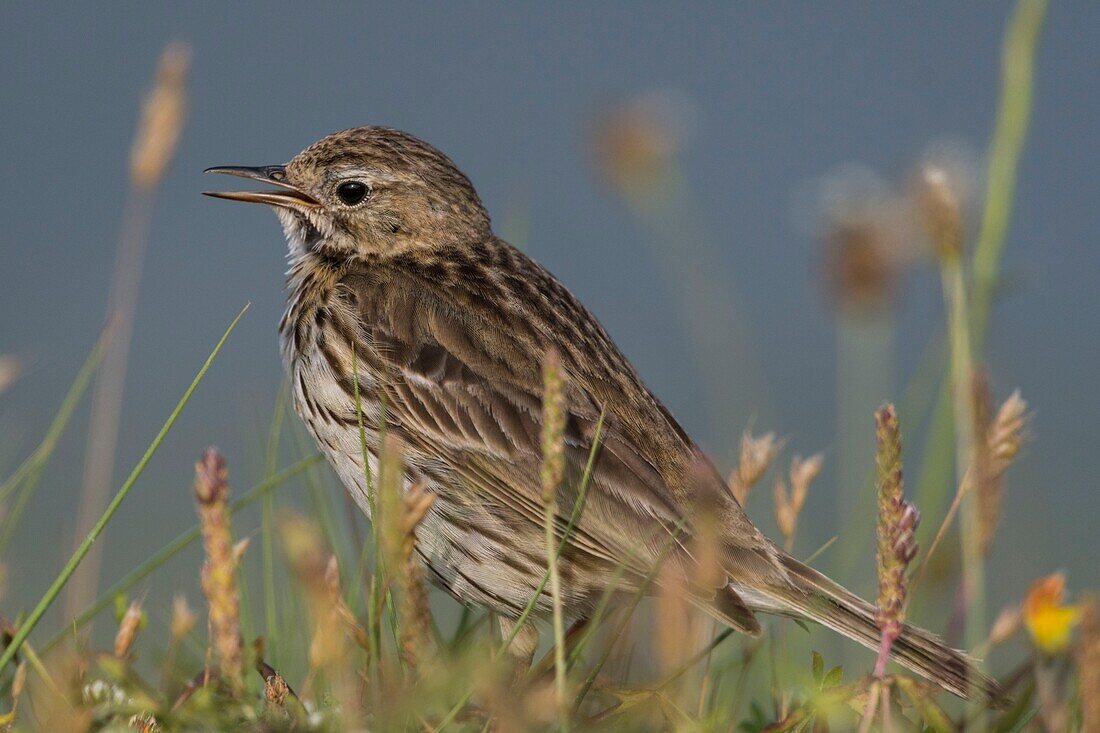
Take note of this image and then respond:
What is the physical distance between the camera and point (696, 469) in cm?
486

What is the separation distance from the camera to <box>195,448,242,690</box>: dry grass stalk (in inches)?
74.6

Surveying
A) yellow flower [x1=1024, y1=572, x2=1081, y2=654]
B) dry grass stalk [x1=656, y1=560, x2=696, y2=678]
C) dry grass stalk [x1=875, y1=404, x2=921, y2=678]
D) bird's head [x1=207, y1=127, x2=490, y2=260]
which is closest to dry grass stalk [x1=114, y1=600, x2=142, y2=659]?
dry grass stalk [x1=656, y1=560, x2=696, y2=678]

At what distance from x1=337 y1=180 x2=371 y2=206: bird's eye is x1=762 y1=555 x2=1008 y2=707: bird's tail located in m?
2.54

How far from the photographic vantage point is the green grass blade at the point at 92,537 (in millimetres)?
3020

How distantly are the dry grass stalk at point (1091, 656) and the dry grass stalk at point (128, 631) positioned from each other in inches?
80.2

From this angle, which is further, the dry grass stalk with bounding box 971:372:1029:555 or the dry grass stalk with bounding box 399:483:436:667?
the dry grass stalk with bounding box 971:372:1029:555

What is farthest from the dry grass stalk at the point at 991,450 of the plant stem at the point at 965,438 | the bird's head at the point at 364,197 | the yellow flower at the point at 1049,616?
the bird's head at the point at 364,197

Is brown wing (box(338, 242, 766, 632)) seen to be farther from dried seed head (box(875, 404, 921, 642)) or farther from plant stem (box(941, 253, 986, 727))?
dried seed head (box(875, 404, 921, 642))

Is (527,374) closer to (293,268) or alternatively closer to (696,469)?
(696,469)

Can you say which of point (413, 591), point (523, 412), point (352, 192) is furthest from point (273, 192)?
point (413, 591)

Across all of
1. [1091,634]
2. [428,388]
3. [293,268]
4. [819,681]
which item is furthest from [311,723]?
[293,268]

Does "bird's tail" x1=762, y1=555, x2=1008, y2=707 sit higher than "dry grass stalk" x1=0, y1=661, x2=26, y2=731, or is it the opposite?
"bird's tail" x1=762, y1=555, x2=1008, y2=707

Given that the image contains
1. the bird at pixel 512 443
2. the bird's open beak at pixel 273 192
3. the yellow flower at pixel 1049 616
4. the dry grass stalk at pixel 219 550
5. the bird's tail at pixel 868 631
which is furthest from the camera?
the bird's open beak at pixel 273 192

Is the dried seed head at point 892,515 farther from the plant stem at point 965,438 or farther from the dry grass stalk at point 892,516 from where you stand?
the plant stem at point 965,438
